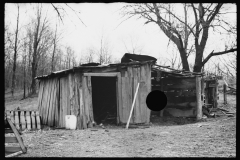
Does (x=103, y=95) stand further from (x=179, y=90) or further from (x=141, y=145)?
(x=141, y=145)

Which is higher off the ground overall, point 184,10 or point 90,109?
point 184,10

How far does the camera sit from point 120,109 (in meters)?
11.1

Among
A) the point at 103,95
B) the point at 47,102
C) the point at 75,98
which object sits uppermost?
the point at 75,98

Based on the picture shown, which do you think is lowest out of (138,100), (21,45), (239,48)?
(138,100)

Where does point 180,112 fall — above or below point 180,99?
below

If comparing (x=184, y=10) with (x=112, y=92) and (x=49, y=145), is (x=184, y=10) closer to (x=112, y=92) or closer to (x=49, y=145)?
(x=112, y=92)

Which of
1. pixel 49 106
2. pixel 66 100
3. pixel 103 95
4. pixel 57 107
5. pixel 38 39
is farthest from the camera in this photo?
pixel 38 39

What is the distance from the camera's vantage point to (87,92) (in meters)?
10.7

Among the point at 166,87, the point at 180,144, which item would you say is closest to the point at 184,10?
the point at 166,87

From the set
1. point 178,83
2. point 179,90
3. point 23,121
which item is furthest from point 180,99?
point 23,121

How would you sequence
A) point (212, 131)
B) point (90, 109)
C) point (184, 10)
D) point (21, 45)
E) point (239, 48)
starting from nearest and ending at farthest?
point (239, 48)
point (212, 131)
point (90, 109)
point (184, 10)
point (21, 45)

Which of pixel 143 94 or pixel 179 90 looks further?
pixel 179 90

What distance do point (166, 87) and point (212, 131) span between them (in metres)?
6.23

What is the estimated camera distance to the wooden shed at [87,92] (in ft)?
34.7
